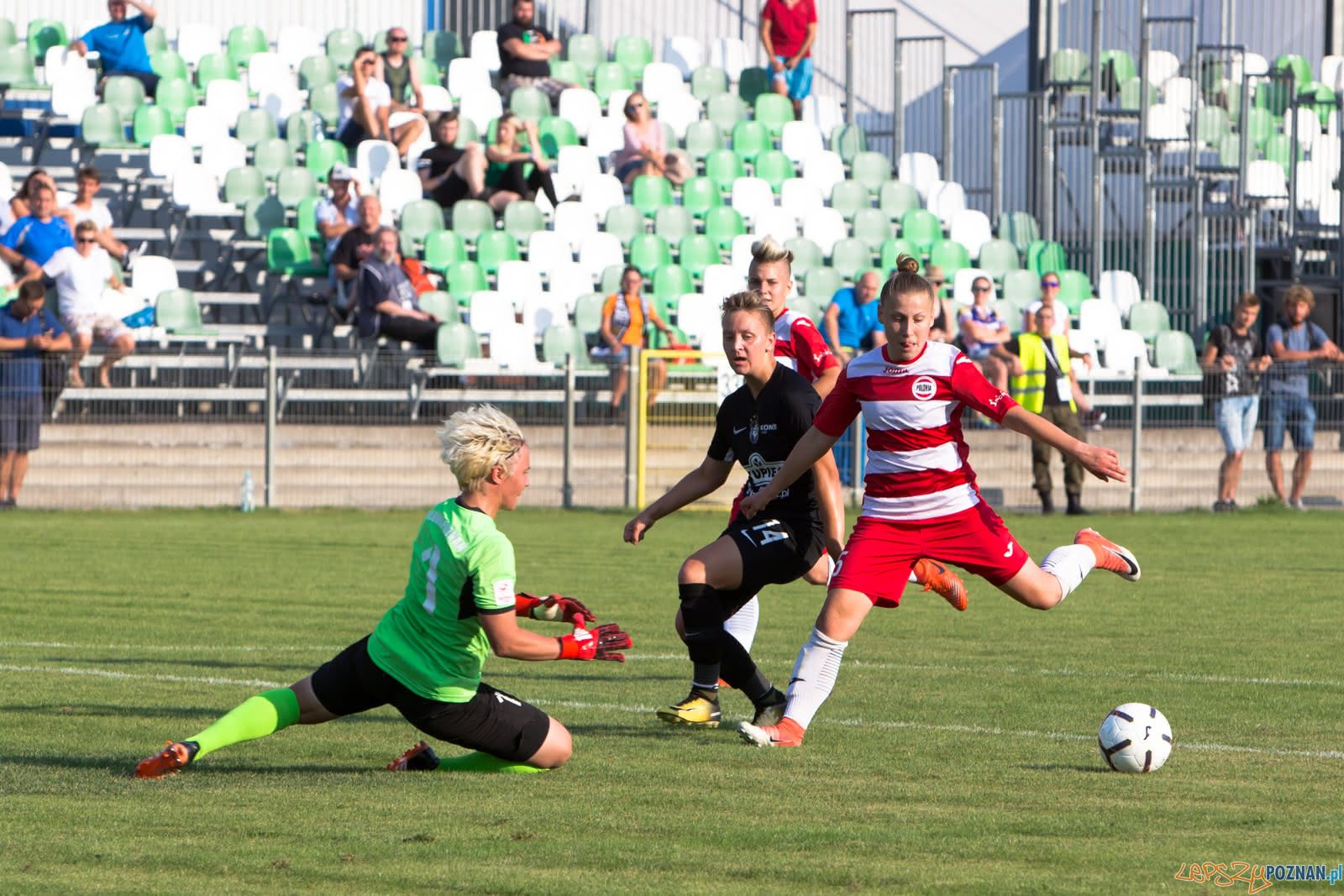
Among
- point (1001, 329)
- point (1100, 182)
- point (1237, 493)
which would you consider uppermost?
point (1100, 182)

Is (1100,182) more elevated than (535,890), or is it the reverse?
(1100,182)

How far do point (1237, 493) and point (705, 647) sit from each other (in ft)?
47.4

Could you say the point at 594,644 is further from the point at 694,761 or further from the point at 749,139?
the point at 749,139

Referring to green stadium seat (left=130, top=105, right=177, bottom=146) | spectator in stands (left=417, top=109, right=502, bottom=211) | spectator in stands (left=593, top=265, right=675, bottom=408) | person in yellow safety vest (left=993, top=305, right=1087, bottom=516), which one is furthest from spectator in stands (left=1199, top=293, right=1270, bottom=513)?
green stadium seat (left=130, top=105, right=177, bottom=146)

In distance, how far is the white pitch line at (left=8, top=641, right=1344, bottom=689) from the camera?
8422 millimetres

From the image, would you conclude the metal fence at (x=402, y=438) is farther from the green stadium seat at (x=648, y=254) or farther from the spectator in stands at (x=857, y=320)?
the green stadium seat at (x=648, y=254)

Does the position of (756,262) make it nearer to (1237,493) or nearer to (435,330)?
(435,330)

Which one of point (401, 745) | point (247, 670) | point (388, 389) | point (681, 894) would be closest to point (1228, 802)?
point (681, 894)

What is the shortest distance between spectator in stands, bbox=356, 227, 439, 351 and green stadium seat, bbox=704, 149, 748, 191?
607 cm

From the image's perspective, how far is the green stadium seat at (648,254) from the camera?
2259cm

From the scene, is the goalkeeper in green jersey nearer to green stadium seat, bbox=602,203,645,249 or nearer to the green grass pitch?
the green grass pitch

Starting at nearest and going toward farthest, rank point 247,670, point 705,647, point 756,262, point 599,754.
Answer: point 599,754 < point 705,647 < point 756,262 < point 247,670

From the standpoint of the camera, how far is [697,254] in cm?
2284

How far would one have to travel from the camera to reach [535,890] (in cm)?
456
